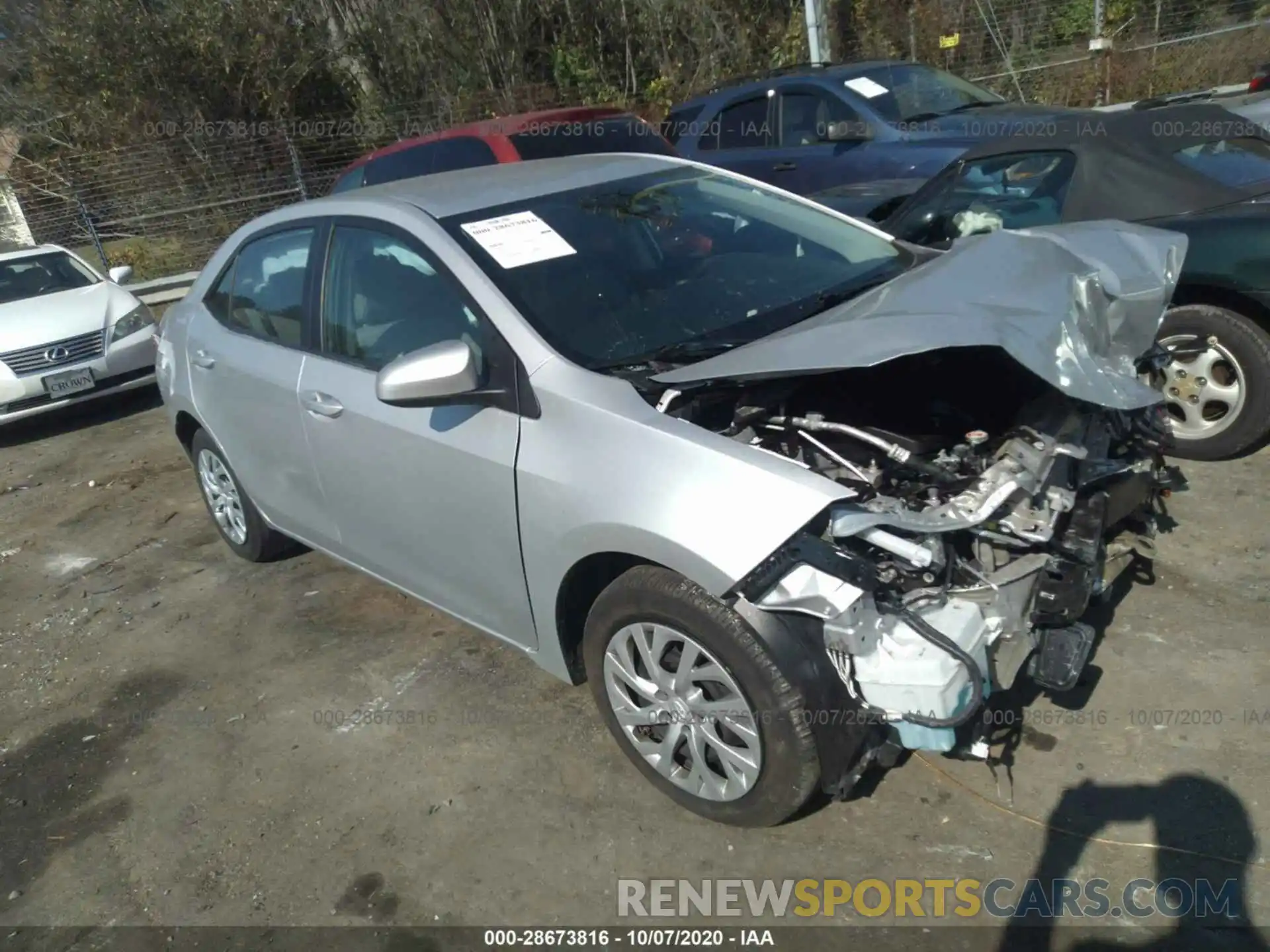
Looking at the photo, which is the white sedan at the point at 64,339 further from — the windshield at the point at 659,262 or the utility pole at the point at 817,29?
the utility pole at the point at 817,29

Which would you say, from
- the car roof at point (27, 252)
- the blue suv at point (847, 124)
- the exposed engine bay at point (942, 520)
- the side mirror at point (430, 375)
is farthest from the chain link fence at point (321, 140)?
the exposed engine bay at point (942, 520)

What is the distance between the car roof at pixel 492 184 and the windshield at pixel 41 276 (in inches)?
234

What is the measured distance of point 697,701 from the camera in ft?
8.95

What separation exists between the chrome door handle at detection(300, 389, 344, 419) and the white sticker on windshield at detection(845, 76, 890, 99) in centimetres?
591

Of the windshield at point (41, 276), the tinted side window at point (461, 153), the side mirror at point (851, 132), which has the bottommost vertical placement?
the windshield at point (41, 276)

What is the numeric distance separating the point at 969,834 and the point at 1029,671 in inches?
18.7

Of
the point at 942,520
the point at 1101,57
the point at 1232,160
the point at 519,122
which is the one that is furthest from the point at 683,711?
the point at 1101,57

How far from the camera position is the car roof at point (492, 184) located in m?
3.51

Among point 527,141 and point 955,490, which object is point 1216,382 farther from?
point 527,141

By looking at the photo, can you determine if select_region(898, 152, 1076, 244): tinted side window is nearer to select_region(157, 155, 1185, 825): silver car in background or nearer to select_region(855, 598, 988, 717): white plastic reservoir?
select_region(157, 155, 1185, 825): silver car in background

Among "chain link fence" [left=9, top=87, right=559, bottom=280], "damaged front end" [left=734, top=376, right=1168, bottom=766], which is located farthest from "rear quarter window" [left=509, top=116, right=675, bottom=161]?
"chain link fence" [left=9, top=87, right=559, bottom=280]

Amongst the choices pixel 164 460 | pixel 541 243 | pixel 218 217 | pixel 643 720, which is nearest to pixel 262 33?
pixel 218 217

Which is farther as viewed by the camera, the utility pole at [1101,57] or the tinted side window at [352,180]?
the utility pole at [1101,57]

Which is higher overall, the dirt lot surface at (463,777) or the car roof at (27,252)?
the car roof at (27,252)
